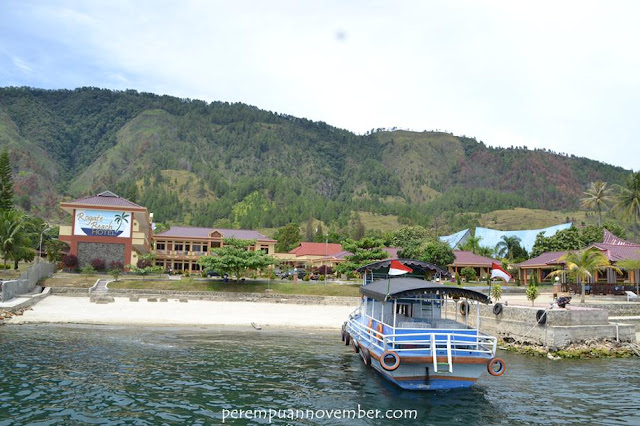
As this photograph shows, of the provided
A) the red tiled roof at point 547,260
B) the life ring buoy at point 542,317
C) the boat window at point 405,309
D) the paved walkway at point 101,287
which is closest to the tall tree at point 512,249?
the red tiled roof at point 547,260

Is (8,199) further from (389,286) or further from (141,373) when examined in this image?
(389,286)

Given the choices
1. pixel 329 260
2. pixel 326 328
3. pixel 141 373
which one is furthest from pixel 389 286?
pixel 329 260

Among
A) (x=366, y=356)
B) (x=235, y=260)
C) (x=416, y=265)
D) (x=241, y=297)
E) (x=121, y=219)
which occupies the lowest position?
(x=366, y=356)

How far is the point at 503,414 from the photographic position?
1791 centimetres

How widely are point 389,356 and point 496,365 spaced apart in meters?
4.75

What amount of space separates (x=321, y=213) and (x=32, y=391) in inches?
6904

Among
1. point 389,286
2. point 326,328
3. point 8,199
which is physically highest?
point 8,199

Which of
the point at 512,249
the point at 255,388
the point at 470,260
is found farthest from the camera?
the point at 512,249

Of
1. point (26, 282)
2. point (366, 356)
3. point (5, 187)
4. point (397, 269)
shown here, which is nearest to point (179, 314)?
point (26, 282)

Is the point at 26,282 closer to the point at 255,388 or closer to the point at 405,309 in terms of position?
the point at 255,388

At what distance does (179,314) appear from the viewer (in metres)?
43.3

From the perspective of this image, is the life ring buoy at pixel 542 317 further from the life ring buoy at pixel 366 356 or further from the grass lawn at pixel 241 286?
the grass lawn at pixel 241 286

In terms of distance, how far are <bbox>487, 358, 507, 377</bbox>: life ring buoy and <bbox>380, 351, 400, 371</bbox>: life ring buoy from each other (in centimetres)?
395

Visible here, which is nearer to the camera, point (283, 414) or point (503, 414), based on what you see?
point (283, 414)
